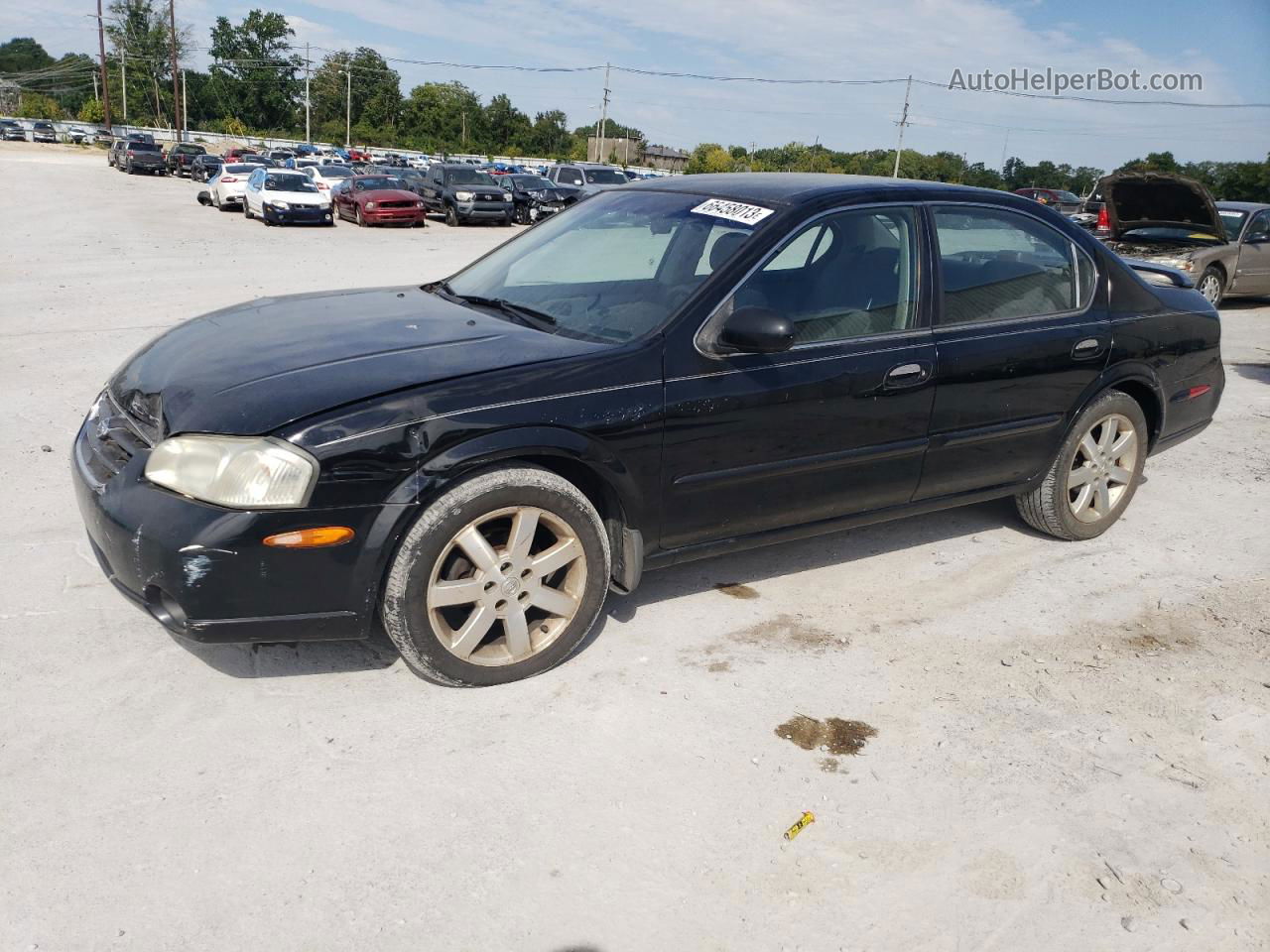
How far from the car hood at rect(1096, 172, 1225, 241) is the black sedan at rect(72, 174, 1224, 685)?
28.9 feet

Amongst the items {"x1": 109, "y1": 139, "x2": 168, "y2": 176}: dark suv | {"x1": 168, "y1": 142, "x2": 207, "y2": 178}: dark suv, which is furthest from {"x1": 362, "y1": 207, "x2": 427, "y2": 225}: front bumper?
{"x1": 109, "y1": 139, "x2": 168, "y2": 176}: dark suv

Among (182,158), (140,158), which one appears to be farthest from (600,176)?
(140,158)

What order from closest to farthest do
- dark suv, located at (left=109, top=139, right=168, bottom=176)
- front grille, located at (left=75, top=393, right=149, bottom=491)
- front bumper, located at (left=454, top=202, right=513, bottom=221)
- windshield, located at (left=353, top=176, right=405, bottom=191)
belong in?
front grille, located at (left=75, top=393, right=149, bottom=491)
front bumper, located at (left=454, top=202, right=513, bottom=221)
windshield, located at (left=353, top=176, right=405, bottom=191)
dark suv, located at (left=109, top=139, right=168, bottom=176)

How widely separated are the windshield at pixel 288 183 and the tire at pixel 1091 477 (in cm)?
2379

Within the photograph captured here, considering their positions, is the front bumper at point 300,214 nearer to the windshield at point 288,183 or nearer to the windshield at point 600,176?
the windshield at point 288,183

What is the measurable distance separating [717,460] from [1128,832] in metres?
1.73

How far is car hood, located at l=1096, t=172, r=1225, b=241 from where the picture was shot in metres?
12.5

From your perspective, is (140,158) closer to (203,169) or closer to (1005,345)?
(203,169)

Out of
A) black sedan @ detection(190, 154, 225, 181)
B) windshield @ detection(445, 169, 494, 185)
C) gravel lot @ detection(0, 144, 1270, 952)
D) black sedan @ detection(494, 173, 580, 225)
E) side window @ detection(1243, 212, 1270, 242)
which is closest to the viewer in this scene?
gravel lot @ detection(0, 144, 1270, 952)

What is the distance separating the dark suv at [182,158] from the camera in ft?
153

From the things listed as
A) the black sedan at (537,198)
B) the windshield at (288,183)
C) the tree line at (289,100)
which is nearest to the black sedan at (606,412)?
the windshield at (288,183)

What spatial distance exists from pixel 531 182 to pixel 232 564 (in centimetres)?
2872

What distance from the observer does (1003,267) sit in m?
4.48

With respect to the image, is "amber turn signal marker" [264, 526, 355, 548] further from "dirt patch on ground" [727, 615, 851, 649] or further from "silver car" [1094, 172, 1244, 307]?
"silver car" [1094, 172, 1244, 307]
